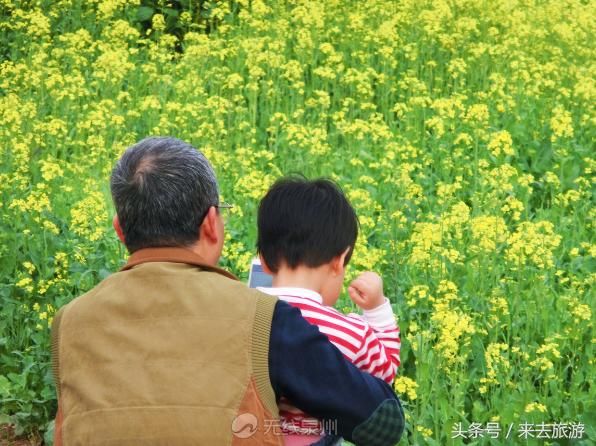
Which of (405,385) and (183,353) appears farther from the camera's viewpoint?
(405,385)

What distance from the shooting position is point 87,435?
203cm

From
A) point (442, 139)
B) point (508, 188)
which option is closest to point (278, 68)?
point (442, 139)

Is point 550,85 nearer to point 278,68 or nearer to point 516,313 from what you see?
point 278,68

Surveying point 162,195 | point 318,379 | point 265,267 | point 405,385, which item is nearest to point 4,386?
point 405,385

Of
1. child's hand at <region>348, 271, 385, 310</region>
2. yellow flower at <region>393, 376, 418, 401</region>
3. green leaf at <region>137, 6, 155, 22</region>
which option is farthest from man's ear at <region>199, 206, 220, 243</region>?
green leaf at <region>137, 6, 155, 22</region>

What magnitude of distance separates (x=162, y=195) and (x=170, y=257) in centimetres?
12

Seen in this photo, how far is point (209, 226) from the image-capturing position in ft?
Answer: 7.21

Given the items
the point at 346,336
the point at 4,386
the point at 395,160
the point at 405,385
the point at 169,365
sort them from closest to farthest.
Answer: the point at 169,365 → the point at 346,336 → the point at 405,385 → the point at 4,386 → the point at 395,160

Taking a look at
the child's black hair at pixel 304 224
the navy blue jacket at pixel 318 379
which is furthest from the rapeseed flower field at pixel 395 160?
the navy blue jacket at pixel 318 379

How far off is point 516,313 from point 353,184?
1.44 metres

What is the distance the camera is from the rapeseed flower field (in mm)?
4039

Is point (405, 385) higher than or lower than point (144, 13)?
lower

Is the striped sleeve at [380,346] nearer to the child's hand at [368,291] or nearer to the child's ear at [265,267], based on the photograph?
the child's hand at [368,291]

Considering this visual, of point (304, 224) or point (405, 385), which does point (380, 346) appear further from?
point (405, 385)
